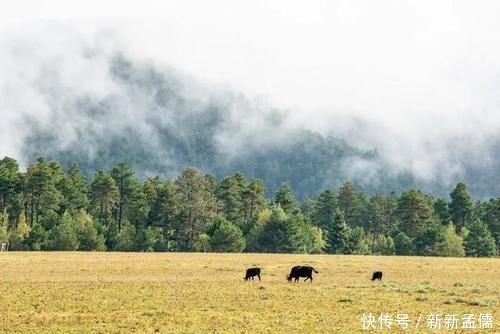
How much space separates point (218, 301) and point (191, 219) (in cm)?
9726

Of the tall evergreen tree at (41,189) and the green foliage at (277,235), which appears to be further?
the tall evergreen tree at (41,189)

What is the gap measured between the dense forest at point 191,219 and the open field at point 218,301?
A: 188ft

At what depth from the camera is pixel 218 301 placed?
34406 millimetres

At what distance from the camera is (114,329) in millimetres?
26062

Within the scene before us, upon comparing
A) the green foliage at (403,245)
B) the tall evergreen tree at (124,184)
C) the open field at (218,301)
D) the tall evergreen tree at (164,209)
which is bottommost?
the open field at (218,301)

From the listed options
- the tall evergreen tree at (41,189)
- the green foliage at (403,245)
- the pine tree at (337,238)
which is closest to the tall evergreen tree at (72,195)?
the tall evergreen tree at (41,189)

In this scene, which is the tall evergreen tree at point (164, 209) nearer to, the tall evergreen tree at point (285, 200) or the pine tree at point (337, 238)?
the tall evergreen tree at point (285, 200)

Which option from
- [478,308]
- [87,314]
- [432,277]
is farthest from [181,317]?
[432,277]

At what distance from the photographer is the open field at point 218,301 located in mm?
27109

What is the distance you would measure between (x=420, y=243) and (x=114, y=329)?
106373 mm

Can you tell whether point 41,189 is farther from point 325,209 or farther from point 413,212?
point 413,212

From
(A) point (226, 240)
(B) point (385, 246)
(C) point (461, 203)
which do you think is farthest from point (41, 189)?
(C) point (461, 203)

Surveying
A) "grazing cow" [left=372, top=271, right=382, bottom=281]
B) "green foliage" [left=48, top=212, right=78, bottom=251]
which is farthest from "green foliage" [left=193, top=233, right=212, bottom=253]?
"grazing cow" [left=372, top=271, right=382, bottom=281]

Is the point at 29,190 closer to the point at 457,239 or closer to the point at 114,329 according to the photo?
the point at 457,239
